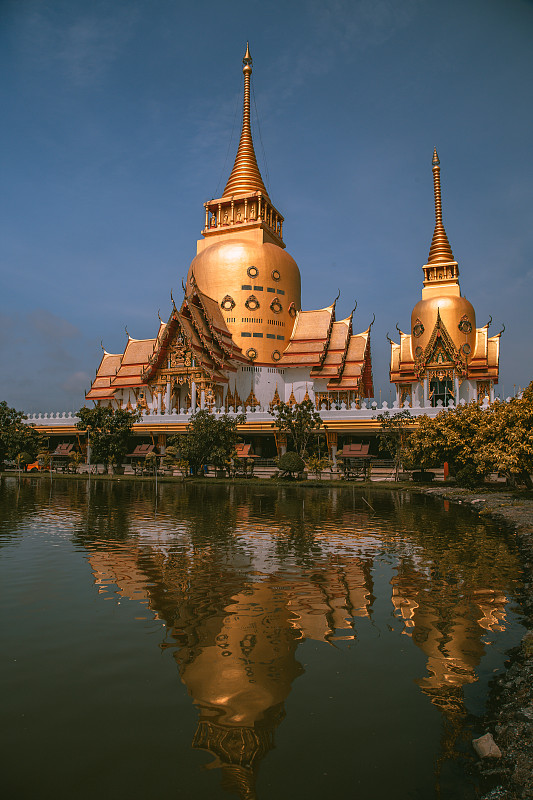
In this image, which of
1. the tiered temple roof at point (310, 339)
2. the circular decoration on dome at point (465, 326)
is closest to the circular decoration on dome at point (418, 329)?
the circular decoration on dome at point (465, 326)

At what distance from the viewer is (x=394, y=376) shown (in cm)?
4228

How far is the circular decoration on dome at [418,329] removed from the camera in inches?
1619

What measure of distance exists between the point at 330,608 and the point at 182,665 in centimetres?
234

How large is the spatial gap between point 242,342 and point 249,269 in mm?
6092

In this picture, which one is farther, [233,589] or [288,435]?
[288,435]

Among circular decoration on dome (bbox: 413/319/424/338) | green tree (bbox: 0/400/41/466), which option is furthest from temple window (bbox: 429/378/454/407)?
green tree (bbox: 0/400/41/466)

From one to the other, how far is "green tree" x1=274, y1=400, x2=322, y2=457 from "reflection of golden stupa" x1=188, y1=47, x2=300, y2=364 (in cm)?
1144

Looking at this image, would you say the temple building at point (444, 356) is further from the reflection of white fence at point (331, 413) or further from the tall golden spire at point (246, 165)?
the tall golden spire at point (246, 165)

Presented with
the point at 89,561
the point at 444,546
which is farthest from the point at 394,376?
the point at 89,561

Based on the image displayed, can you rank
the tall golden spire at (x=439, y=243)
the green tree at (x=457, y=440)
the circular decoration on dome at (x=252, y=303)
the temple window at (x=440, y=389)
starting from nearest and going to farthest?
the green tree at (x=457, y=440) < the temple window at (x=440, y=389) < the circular decoration on dome at (x=252, y=303) < the tall golden spire at (x=439, y=243)

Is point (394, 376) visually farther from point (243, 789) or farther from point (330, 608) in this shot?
point (243, 789)

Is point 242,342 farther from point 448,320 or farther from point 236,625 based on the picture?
point 236,625

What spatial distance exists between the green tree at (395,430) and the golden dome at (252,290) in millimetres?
13816

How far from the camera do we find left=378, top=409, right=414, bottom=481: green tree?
29922 millimetres
